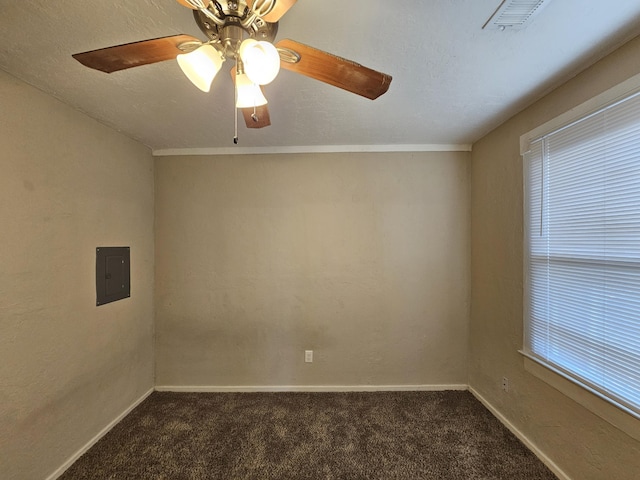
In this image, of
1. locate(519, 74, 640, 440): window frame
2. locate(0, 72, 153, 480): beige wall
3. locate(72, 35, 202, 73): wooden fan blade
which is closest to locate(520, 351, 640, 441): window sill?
locate(519, 74, 640, 440): window frame

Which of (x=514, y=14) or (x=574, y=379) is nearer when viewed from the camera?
(x=514, y=14)

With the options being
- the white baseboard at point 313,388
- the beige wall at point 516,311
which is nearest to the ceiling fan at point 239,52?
the beige wall at point 516,311

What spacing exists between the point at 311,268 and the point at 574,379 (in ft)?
6.44

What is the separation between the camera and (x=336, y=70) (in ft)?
3.41

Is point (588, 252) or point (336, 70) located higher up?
point (336, 70)

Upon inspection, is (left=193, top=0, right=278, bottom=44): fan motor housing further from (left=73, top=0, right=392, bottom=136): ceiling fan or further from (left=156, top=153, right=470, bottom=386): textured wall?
(left=156, top=153, right=470, bottom=386): textured wall

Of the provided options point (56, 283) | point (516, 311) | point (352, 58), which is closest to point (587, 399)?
point (516, 311)

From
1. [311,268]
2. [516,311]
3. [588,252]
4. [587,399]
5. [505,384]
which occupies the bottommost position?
[505,384]

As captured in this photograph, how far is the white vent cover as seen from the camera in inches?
41.8

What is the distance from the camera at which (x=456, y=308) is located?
2.71 m

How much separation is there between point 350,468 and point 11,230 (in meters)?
2.41

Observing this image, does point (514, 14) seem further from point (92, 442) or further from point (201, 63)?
point (92, 442)

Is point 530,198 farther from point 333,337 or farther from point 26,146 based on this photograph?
point 26,146

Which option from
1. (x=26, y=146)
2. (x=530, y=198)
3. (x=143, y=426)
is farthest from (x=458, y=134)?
(x=143, y=426)
